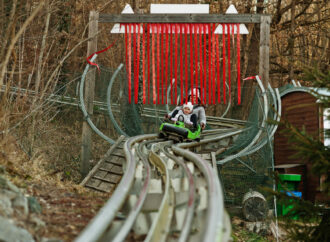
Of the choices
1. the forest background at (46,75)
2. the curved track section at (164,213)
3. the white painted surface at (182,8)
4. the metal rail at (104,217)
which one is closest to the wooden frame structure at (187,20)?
the white painted surface at (182,8)

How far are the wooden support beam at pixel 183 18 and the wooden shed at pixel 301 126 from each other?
119 inches

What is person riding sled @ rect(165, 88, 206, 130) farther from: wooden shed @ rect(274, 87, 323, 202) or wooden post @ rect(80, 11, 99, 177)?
wooden shed @ rect(274, 87, 323, 202)

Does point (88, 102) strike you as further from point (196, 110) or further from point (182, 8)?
point (182, 8)

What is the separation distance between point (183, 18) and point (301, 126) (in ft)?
18.4

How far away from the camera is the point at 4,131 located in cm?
644

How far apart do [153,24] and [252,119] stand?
3404 millimetres

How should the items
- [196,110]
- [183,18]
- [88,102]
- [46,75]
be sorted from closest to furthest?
[46,75], [88,102], [183,18], [196,110]

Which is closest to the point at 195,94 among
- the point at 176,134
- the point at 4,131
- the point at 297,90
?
the point at 176,134

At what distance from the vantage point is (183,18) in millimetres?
10758

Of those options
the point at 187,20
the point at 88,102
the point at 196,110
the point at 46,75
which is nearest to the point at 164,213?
the point at 46,75

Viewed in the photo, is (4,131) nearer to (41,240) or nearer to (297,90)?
(41,240)

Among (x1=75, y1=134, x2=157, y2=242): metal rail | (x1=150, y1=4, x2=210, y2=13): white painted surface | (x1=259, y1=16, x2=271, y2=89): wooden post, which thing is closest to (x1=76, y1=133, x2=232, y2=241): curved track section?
(x1=75, y1=134, x2=157, y2=242): metal rail

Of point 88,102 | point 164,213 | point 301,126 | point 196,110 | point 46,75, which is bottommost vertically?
point 164,213

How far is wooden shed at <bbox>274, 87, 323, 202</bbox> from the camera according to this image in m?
13.0
